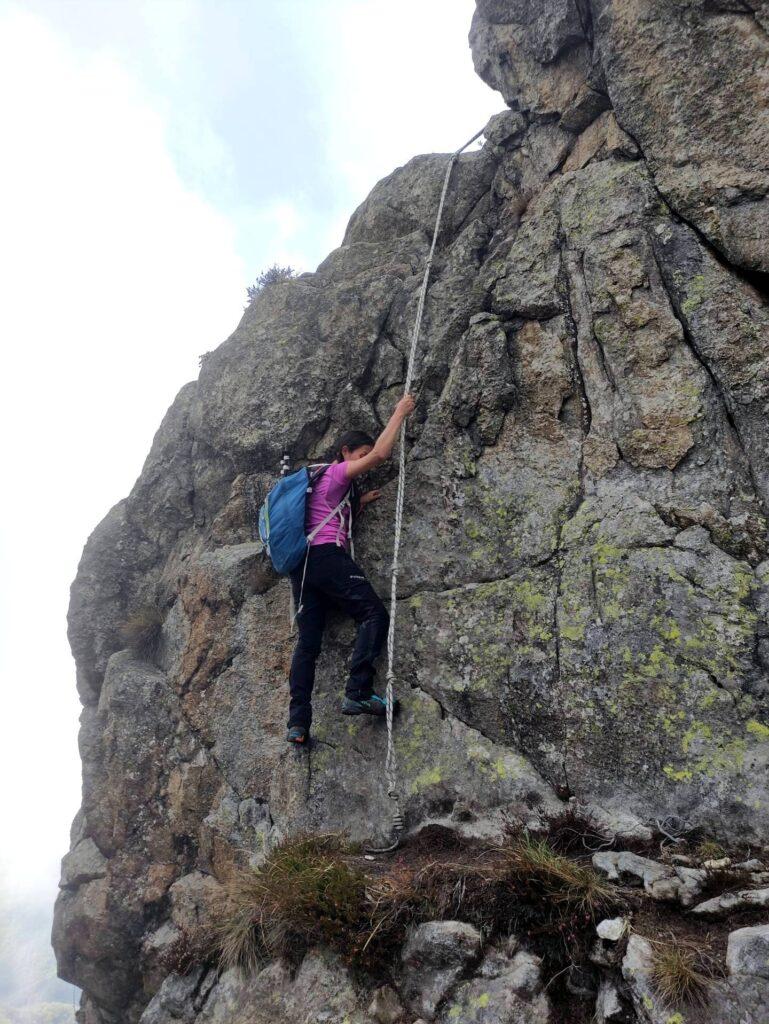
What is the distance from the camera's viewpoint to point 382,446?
8.62 meters

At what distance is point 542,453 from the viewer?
8.35m

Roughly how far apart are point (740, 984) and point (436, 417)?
22.1 ft

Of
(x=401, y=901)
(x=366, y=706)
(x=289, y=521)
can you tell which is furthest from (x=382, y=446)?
(x=401, y=901)

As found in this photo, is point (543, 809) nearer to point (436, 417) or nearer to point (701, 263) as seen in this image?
point (436, 417)

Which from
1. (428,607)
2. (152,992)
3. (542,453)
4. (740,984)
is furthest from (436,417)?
(152,992)

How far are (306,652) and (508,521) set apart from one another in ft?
10.1

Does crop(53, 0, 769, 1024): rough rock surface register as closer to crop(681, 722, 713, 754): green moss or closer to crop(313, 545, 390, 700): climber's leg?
crop(681, 722, 713, 754): green moss

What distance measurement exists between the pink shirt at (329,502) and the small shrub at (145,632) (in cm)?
403

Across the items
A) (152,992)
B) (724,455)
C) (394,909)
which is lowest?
(152,992)

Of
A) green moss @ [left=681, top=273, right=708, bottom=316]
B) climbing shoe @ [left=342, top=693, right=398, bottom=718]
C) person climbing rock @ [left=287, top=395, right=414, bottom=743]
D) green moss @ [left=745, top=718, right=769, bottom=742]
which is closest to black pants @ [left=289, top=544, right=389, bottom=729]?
person climbing rock @ [left=287, top=395, right=414, bottom=743]

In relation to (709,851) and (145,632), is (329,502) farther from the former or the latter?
(709,851)

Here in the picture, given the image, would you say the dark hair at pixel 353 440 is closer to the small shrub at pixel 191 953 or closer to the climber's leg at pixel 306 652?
the climber's leg at pixel 306 652

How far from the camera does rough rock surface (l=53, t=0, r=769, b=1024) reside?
6699 millimetres

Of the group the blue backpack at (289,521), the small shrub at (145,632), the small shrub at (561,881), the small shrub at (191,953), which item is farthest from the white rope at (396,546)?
the small shrub at (145,632)
